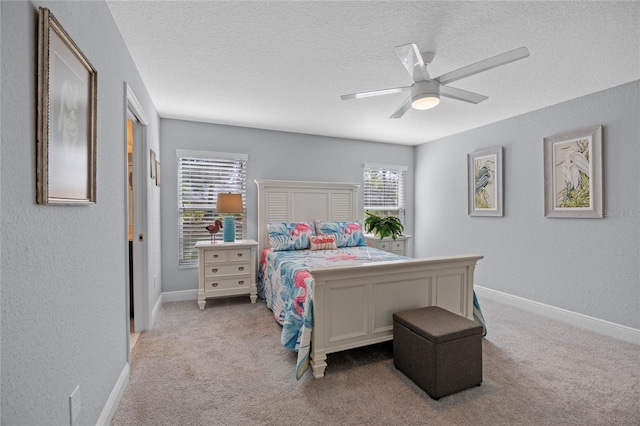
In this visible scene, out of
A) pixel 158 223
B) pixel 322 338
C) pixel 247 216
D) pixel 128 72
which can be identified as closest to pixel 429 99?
pixel 322 338

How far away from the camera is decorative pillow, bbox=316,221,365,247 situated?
165 inches

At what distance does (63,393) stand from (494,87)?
12.7ft

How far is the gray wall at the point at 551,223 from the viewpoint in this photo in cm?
288

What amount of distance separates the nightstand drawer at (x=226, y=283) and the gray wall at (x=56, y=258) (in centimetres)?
164

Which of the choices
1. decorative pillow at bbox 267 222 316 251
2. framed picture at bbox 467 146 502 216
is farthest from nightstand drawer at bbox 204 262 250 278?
framed picture at bbox 467 146 502 216

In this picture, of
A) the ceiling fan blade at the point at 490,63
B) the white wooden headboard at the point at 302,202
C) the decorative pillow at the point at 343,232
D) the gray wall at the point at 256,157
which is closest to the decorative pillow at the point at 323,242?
the decorative pillow at the point at 343,232

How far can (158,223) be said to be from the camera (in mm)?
3791

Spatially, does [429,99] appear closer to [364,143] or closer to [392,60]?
[392,60]

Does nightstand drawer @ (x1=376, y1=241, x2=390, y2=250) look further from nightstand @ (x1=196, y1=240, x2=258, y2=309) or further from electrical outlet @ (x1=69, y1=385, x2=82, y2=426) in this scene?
electrical outlet @ (x1=69, y1=385, x2=82, y2=426)

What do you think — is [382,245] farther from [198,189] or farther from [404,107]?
[198,189]

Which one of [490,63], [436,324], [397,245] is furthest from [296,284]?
[397,245]

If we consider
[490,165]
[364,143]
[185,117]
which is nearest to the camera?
[185,117]

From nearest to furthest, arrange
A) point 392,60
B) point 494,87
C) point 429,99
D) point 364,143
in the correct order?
1. point 429,99
2. point 392,60
3. point 494,87
4. point 364,143

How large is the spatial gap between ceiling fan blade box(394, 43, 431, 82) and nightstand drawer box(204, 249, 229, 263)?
2.88m
